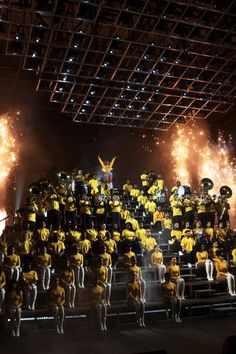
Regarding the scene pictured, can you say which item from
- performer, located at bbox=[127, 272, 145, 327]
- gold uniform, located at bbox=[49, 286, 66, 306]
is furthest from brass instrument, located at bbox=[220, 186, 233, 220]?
gold uniform, located at bbox=[49, 286, 66, 306]

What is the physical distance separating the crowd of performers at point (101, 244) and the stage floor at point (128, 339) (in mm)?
454

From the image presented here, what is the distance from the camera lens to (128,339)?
8.73 metres

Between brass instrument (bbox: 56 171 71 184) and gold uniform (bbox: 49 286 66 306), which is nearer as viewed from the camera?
gold uniform (bbox: 49 286 66 306)

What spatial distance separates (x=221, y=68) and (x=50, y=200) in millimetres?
8646

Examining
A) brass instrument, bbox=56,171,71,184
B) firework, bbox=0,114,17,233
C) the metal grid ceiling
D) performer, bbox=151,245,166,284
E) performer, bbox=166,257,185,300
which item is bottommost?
performer, bbox=166,257,185,300

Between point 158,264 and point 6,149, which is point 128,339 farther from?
point 6,149

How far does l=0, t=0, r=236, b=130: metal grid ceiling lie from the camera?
12914 mm

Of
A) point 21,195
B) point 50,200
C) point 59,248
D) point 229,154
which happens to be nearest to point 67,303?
point 59,248

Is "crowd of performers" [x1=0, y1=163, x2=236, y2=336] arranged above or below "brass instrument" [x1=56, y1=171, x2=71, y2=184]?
below

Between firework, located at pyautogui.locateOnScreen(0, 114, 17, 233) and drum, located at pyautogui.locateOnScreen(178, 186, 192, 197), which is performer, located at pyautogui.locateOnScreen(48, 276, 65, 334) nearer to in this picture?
drum, located at pyautogui.locateOnScreen(178, 186, 192, 197)

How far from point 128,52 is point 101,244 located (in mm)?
7625

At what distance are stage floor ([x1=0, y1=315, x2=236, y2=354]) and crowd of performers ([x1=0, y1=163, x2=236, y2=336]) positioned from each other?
454mm

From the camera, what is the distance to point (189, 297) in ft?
39.2

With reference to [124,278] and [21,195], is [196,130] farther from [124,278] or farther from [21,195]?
[124,278]
